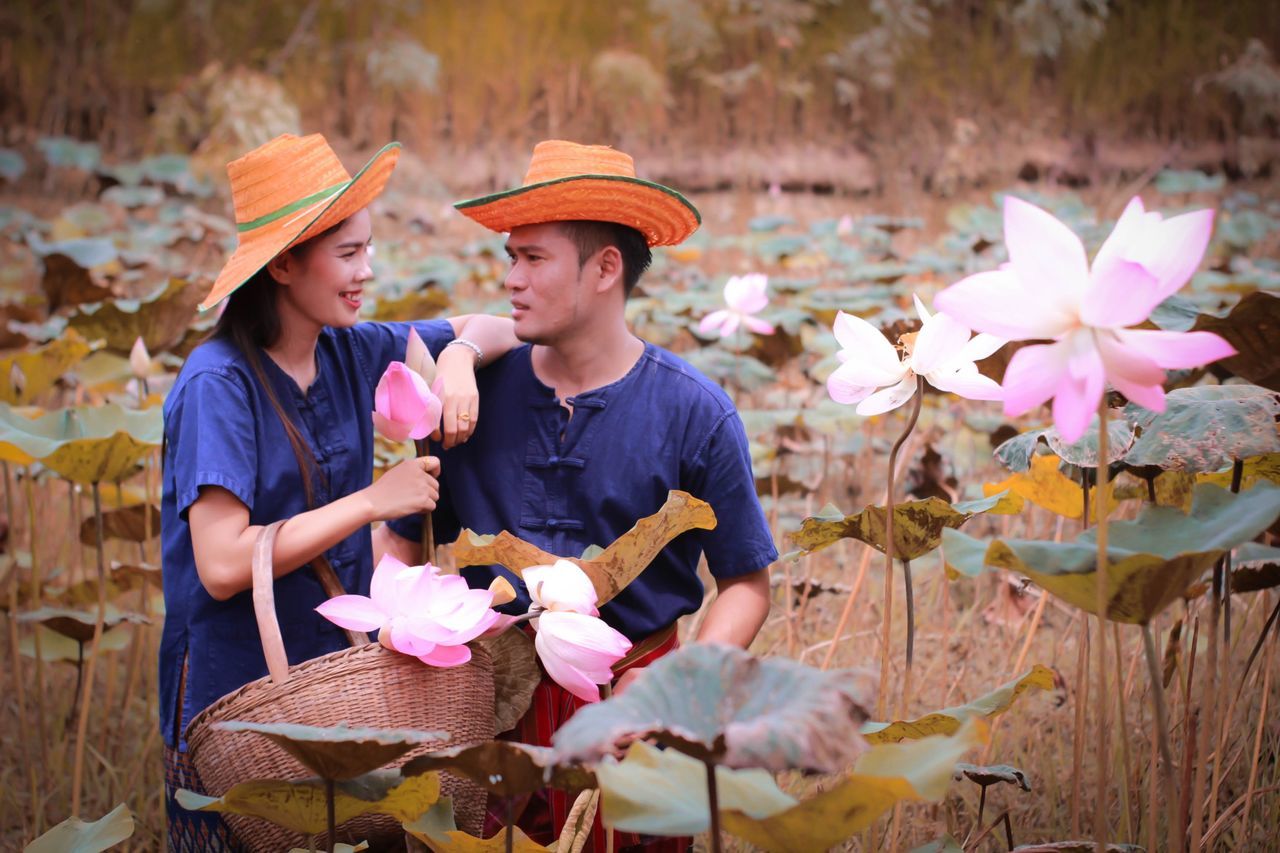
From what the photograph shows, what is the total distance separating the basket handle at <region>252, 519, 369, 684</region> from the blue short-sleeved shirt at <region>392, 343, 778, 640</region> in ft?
1.07

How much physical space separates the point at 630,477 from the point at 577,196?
401mm

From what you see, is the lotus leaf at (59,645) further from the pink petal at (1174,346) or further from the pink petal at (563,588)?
the pink petal at (1174,346)

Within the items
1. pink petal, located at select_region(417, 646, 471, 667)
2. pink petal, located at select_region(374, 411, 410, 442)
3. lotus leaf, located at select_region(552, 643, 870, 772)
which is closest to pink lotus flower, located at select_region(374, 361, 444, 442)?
pink petal, located at select_region(374, 411, 410, 442)

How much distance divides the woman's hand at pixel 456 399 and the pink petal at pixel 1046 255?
2.69 feet

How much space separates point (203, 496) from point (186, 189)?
7.47 meters

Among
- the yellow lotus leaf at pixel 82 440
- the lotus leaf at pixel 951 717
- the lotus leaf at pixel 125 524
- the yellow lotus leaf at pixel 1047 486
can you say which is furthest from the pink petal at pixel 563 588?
the lotus leaf at pixel 125 524

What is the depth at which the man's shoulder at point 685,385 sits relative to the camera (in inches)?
70.7

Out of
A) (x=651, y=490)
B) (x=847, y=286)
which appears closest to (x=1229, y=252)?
(x=847, y=286)

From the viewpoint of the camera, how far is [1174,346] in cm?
96

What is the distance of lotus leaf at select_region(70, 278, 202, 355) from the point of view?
264 centimetres

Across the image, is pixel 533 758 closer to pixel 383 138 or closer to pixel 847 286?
pixel 847 286

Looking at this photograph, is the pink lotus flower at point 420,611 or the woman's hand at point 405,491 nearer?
the pink lotus flower at point 420,611

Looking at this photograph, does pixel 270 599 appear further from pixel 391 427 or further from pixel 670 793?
pixel 670 793

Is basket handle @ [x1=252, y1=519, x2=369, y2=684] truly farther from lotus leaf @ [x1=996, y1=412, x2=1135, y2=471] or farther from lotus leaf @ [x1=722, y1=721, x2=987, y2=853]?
lotus leaf @ [x1=996, y1=412, x2=1135, y2=471]
